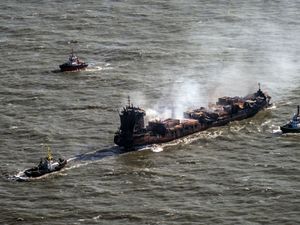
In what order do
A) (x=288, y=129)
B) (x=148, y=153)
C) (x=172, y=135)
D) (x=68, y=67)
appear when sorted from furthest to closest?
(x=68, y=67) < (x=288, y=129) < (x=172, y=135) < (x=148, y=153)

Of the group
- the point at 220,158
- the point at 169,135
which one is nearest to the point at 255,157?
the point at 220,158

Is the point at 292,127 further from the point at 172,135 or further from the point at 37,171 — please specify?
the point at 37,171

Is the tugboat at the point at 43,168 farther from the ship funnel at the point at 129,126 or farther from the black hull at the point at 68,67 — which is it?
the black hull at the point at 68,67

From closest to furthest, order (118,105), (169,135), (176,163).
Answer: (176,163)
(169,135)
(118,105)

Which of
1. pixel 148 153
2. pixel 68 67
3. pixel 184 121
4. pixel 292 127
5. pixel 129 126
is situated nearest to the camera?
pixel 148 153

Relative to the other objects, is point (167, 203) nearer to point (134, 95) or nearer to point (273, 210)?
point (273, 210)

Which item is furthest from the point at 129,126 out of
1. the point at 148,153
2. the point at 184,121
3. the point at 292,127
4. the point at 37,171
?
the point at 292,127

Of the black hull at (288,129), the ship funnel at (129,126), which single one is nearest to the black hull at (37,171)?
the ship funnel at (129,126)
